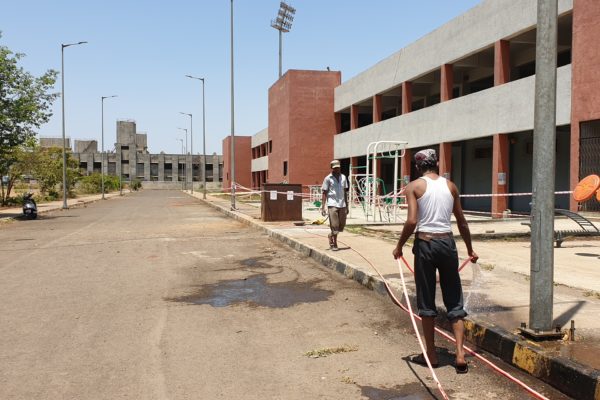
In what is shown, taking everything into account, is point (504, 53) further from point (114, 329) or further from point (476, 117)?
point (114, 329)

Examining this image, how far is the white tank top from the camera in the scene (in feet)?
14.4

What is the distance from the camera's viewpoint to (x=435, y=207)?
4.39 m

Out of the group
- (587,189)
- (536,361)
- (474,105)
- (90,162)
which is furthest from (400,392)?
(90,162)

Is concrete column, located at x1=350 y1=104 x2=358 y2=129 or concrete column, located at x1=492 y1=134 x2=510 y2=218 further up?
concrete column, located at x1=350 y1=104 x2=358 y2=129

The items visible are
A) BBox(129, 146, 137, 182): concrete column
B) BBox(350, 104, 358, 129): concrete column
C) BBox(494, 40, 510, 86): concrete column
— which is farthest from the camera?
BBox(129, 146, 137, 182): concrete column

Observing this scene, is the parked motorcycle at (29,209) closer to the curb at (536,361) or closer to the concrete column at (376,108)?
the concrete column at (376,108)

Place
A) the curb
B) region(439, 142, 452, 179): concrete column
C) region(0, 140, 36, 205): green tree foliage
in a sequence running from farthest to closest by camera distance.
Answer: region(0, 140, 36, 205): green tree foliage < region(439, 142, 452, 179): concrete column < the curb

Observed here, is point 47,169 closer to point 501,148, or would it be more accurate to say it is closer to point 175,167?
point 501,148

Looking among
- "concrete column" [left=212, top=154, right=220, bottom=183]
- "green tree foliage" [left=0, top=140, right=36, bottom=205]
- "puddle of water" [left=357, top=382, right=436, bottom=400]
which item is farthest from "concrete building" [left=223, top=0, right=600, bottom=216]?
"concrete column" [left=212, top=154, right=220, bottom=183]

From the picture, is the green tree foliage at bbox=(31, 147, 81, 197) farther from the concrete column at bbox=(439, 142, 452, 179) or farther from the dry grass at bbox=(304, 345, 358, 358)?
the dry grass at bbox=(304, 345, 358, 358)

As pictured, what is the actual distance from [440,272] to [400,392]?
41.4 inches

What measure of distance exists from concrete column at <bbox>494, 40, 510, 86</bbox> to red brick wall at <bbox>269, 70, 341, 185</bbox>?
773 inches

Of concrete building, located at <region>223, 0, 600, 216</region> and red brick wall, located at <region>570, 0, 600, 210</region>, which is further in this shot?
concrete building, located at <region>223, 0, 600, 216</region>

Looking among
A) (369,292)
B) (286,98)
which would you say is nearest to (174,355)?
(369,292)
